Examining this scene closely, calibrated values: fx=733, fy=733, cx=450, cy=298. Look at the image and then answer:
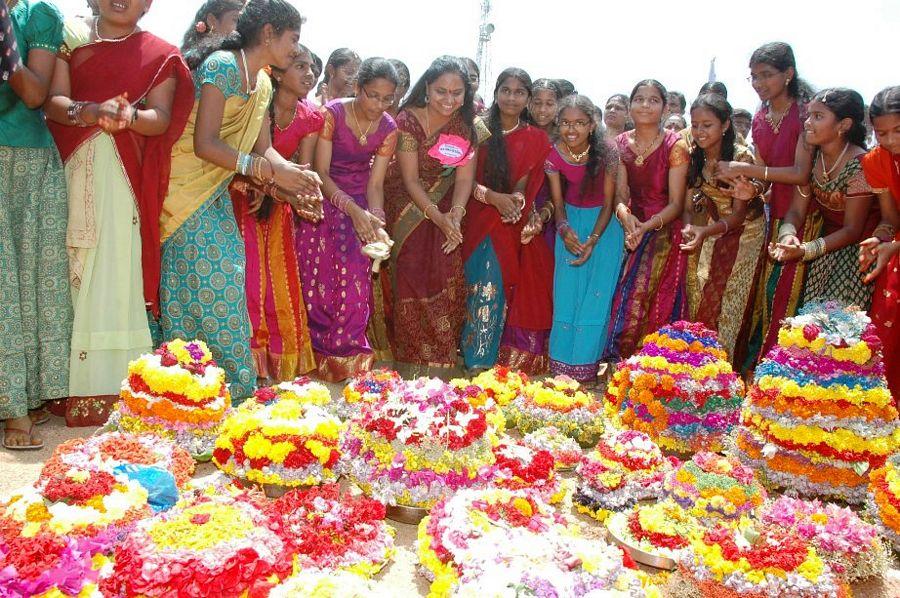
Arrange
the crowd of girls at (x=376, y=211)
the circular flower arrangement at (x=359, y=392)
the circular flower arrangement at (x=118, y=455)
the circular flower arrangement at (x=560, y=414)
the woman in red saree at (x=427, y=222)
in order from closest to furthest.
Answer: the circular flower arrangement at (x=118, y=455)
the crowd of girls at (x=376, y=211)
the circular flower arrangement at (x=359, y=392)
the circular flower arrangement at (x=560, y=414)
the woman in red saree at (x=427, y=222)

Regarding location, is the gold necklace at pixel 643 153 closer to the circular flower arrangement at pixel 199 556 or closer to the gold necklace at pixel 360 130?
the gold necklace at pixel 360 130

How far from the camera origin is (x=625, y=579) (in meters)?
2.92

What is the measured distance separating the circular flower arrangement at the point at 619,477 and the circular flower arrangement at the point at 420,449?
607 mm

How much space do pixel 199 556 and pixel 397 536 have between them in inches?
54.8

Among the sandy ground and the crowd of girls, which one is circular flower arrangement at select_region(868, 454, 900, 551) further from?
the crowd of girls

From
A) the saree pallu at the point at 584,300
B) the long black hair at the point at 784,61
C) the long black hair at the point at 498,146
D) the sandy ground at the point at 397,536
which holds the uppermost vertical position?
the long black hair at the point at 784,61

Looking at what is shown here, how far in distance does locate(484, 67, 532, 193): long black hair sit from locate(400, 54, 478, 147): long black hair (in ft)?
0.87

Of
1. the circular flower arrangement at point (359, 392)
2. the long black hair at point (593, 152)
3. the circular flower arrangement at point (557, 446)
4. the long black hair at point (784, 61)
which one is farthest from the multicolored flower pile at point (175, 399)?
the long black hair at point (784, 61)

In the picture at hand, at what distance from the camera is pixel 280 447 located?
4023 mm

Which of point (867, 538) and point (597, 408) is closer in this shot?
point (867, 538)

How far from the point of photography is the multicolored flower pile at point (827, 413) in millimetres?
4457

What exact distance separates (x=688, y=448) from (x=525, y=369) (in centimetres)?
225

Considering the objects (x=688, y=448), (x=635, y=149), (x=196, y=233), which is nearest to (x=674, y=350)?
(x=688, y=448)

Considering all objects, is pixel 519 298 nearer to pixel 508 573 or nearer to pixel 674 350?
pixel 674 350
